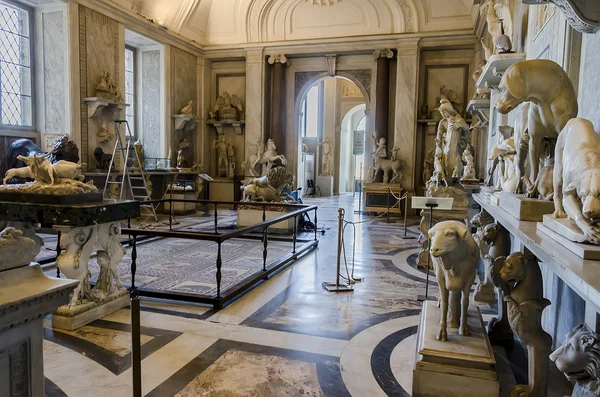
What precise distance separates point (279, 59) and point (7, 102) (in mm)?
8504

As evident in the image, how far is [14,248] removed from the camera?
194cm

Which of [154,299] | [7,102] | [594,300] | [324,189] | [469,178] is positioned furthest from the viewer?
[324,189]

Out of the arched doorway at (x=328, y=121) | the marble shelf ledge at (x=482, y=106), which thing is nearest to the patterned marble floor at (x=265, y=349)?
the marble shelf ledge at (x=482, y=106)

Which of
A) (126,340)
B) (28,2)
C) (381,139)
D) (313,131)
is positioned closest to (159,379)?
(126,340)

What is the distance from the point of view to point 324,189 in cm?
2438

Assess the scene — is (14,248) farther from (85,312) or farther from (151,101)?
(151,101)

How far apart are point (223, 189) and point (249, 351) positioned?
12.8 meters

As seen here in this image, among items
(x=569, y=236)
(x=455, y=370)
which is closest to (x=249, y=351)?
(x=455, y=370)

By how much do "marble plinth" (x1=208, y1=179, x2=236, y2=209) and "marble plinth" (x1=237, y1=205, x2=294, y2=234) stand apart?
20.0 ft

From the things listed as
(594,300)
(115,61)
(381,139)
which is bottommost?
(594,300)

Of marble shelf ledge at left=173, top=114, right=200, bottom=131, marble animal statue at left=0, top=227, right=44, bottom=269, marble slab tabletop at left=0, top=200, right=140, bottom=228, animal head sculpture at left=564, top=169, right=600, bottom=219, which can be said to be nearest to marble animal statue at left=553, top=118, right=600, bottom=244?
animal head sculpture at left=564, top=169, right=600, bottom=219

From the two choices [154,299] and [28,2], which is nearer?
[154,299]

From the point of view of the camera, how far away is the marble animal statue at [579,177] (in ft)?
6.32

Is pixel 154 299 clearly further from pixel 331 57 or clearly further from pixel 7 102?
pixel 331 57
